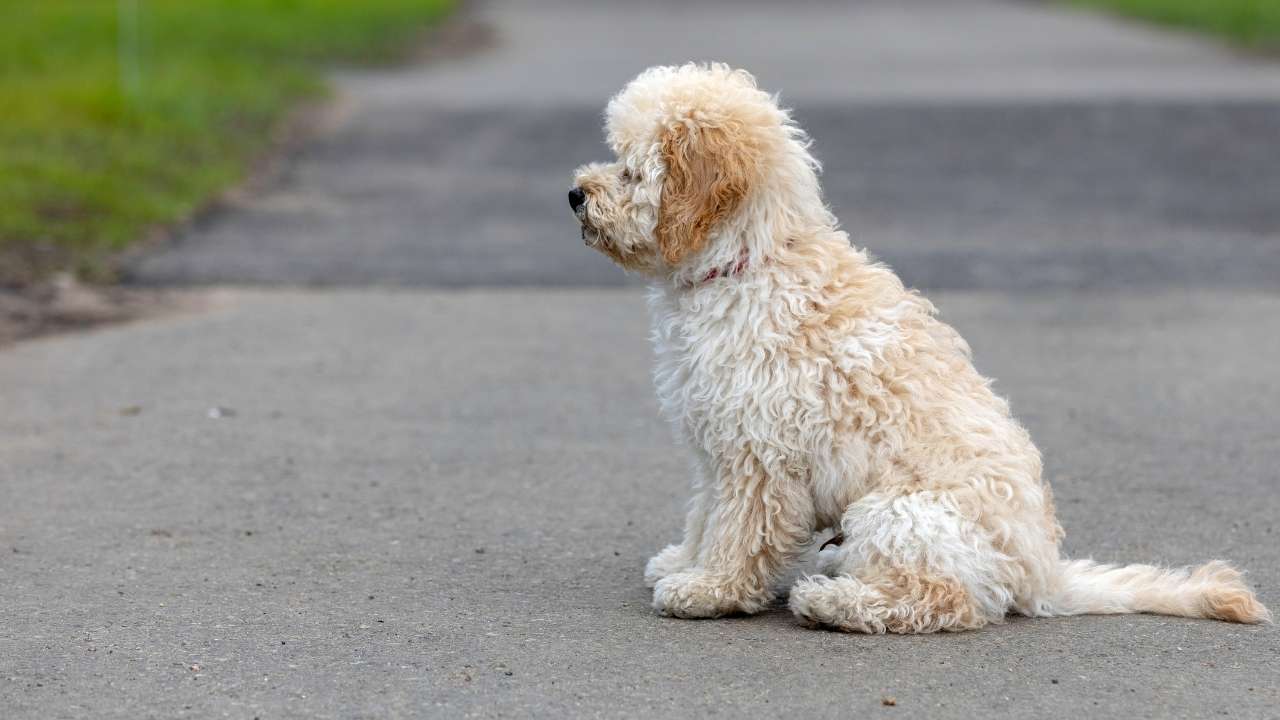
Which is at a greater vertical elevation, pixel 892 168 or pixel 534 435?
pixel 892 168

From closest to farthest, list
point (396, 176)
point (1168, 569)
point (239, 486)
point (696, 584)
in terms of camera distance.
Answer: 1. point (696, 584)
2. point (1168, 569)
3. point (239, 486)
4. point (396, 176)

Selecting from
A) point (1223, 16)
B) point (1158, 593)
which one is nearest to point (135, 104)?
point (1158, 593)

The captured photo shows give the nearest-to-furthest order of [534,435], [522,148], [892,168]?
[534,435]
[892,168]
[522,148]

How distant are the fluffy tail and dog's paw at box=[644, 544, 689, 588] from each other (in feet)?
3.72

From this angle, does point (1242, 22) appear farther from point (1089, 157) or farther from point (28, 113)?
point (28, 113)

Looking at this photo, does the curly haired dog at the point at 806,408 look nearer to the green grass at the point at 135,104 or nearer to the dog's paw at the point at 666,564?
the dog's paw at the point at 666,564

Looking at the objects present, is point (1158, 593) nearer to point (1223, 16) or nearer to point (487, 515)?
point (487, 515)

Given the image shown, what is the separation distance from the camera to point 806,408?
16.5 ft

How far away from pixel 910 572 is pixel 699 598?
0.64 m

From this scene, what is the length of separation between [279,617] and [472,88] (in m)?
15.3

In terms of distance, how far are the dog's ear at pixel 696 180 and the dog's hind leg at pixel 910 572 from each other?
0.93 meters

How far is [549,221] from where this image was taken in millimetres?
12984

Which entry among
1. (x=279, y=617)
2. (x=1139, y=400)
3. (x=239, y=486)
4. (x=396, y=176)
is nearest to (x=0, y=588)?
(x=279, y=617)

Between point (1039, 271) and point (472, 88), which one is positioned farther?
point (472, 88)
